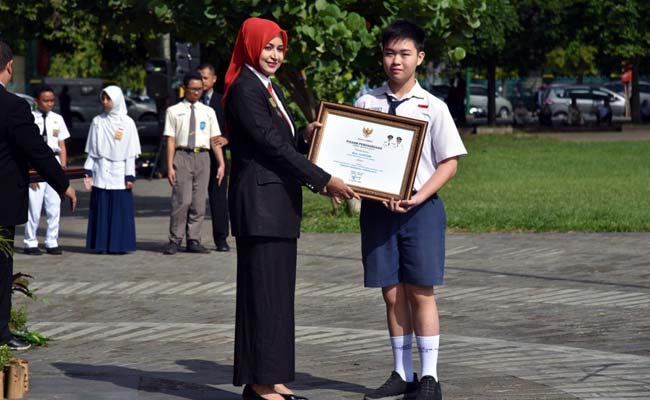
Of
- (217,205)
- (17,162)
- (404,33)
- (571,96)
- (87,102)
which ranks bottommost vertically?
(217,205)

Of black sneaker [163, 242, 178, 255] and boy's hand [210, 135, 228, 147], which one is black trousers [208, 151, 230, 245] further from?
black sneaker [163, 242, 178, 255]

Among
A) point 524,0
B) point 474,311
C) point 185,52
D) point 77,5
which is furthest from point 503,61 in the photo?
point 474,311

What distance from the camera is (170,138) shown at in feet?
46.9

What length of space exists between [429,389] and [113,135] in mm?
8253

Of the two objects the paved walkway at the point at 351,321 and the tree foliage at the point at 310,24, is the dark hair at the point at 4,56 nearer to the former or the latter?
the paved walkway at the point at 351,321

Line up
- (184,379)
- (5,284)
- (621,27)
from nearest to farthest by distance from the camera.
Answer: (184,379) → (5,284) → (621,27)

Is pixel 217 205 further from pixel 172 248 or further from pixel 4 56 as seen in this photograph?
pixel 4 56

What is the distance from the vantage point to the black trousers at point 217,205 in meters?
14.4

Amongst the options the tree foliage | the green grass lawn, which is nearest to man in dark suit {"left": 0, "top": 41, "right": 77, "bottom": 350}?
the tree foliage

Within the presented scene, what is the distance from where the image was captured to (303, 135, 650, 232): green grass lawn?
1638 cm

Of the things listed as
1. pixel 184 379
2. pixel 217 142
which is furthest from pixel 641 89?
pixel 184 379

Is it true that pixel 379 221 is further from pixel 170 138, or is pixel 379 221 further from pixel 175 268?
pixel 170 138

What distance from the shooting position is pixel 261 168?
669cm

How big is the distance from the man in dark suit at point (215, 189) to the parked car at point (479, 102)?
50340mm
